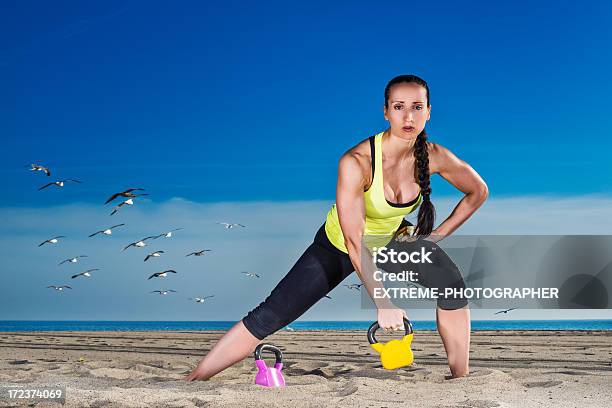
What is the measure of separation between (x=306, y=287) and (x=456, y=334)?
1070 millimetres

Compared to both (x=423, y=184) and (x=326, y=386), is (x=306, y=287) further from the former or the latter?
(x=423, y=184)

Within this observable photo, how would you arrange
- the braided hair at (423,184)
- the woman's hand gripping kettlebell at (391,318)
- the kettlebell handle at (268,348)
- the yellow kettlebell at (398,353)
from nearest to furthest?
the woman's hand gripping kettlebell at (391,318) < the yellow kettlebell at (398,353) < the braided hair at (423,184) < the kettlebell handle at (268,348)

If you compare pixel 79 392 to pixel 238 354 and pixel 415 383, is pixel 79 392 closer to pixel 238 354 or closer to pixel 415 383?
pixel 238 354

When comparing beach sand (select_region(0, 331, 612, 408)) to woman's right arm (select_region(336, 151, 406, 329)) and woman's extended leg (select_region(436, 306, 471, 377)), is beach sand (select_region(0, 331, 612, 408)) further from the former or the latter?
woman's right arm (select_region(336, 151, 406, 329))

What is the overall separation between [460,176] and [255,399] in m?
2.07

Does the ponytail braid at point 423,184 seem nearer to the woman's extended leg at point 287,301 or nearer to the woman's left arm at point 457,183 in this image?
the woman's left arm at point 457,183

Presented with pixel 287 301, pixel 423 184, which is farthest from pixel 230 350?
pixel 423 184

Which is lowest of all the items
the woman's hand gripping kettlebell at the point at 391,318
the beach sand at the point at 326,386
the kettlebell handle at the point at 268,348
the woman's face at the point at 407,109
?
the beach sand at the point at 326,386

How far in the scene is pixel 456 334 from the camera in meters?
4.59

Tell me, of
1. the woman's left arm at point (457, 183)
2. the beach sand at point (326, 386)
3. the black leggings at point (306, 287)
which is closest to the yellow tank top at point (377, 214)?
the black leggings at point (306, 287)

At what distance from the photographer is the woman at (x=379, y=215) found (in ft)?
13.5

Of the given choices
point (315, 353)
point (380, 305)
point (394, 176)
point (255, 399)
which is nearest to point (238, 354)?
point (255, 399)

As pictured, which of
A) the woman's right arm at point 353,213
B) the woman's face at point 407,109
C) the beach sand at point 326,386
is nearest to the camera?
the beach sand at point 326,386

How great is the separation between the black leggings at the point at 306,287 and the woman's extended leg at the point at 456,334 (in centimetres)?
6
